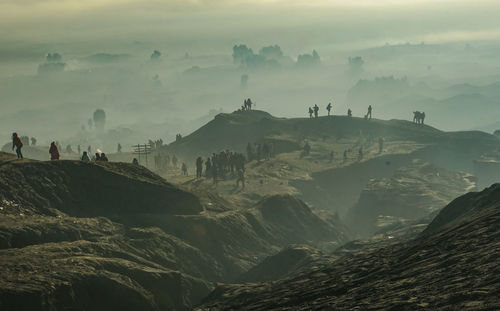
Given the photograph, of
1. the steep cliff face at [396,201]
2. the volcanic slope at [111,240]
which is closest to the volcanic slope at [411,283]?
the volcanic slope at [111,240]

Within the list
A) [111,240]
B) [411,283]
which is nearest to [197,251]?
[111,240]

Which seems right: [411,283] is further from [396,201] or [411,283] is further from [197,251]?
[396,201]

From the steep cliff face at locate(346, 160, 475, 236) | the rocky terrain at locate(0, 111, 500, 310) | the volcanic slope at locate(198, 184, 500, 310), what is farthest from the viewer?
the steep cliff face at locate(346, 160, 475, 236)

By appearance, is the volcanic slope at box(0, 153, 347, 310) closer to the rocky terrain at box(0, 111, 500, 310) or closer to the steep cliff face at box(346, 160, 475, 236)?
the rocky terrain at box(0, 111, 500, 310)

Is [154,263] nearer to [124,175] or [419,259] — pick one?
[124,175]

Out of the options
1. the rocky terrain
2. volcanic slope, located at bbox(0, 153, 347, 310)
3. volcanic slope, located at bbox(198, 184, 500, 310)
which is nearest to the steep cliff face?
the rocky terrain

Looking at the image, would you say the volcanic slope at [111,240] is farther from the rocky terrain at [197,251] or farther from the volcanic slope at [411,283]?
the volcanic slope at [411,283]
